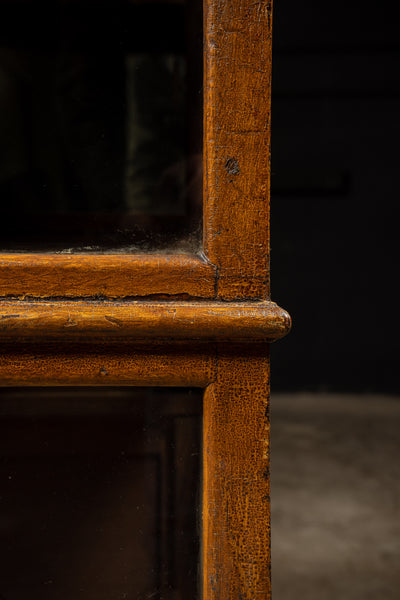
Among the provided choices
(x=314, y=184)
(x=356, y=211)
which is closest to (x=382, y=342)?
(x=356, y=211)

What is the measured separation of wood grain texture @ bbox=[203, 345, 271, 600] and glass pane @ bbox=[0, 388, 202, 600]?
0.11 feet

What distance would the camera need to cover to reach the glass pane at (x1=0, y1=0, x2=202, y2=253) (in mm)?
546

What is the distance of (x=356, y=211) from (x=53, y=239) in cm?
337

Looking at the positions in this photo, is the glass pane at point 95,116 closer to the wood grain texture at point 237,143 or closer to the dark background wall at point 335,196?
the wood grain texture at point 237,143

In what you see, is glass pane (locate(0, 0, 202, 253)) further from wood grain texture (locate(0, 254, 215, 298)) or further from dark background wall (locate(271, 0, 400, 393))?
dark background wall (locate(271, 0, 400, 393))

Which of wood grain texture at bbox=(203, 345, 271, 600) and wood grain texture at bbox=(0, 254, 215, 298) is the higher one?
wood grain texture at bbox=(0, 254, 215, 298)

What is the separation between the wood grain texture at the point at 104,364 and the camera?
1.59 feet

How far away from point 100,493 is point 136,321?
20 cm

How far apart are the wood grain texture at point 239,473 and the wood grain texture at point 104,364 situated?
0.03 meters

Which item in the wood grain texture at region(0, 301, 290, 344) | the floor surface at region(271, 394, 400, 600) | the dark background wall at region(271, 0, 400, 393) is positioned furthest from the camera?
the dark background wall at region(271, 0, 400, 393)

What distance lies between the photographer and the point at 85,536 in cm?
52

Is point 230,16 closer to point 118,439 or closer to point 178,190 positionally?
point 178,190

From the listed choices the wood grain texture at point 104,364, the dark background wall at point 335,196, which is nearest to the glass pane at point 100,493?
the wood grain texture at point 104,364

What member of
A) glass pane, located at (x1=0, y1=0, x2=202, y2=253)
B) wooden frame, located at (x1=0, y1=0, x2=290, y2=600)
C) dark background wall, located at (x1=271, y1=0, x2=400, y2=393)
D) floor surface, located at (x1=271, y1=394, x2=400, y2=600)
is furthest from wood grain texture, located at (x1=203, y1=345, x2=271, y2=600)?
dark background wall, located at (x1=271, y1=0, x2=400, y2=393)
